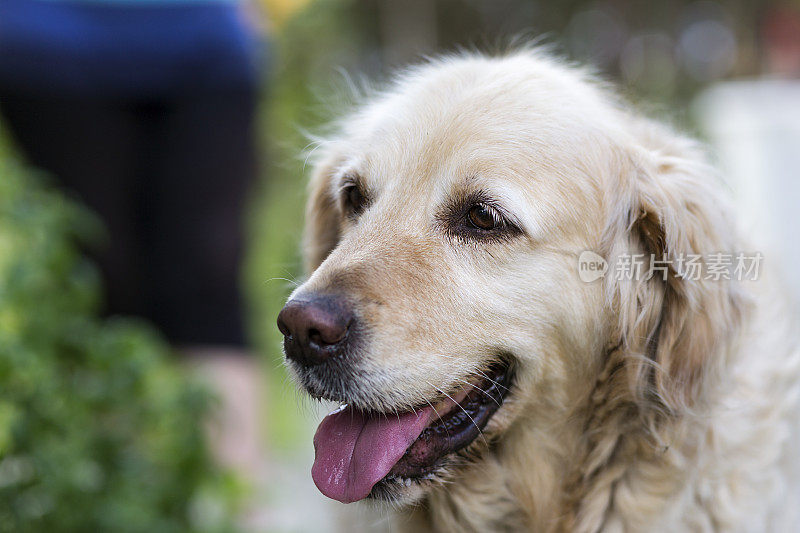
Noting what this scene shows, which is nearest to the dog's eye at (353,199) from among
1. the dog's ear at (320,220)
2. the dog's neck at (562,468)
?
the dog's ear at (320,220)

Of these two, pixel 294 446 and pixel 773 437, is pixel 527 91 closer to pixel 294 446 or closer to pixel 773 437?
pixel 773 437

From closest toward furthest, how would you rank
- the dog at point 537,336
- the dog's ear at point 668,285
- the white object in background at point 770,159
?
1. the dog at point 537,336
2. the dog's ear at point 668,285
3. the white object in background at point 770,159

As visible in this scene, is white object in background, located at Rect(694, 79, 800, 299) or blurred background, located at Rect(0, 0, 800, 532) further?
white object in background, located at Rect(694, 79, 800, 299)

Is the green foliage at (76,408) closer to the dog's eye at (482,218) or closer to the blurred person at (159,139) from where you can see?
the blurred person at (159,139)

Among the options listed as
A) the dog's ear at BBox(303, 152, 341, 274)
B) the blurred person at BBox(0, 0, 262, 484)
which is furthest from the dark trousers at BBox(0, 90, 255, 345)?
the dog's ear at BBox(303, 152, 341, 274)

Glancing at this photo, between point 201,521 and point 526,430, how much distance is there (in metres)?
1.64

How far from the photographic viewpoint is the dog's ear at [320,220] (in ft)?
10.0

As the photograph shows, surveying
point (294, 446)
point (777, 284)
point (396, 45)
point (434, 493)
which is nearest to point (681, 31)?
point (396, 45)

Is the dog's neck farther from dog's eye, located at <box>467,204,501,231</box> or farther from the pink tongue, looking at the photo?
dog's eye, located at <box>467,204,501,231</box>

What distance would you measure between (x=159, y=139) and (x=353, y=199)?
1507mm

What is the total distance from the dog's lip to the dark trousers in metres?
1.75

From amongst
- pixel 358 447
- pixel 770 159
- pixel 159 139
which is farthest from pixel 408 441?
pixel 770 159

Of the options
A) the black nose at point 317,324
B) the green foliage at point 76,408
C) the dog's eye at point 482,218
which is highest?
the dog's eye at point 482,218

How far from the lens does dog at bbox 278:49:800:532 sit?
87.5 inches
